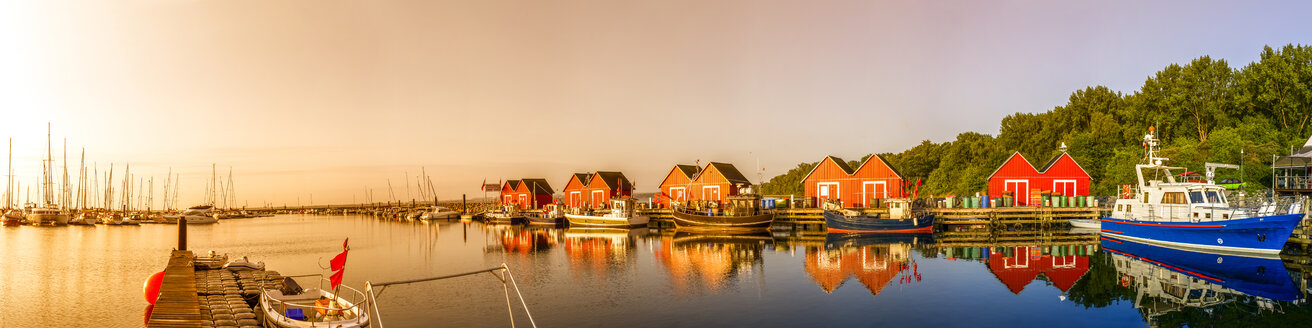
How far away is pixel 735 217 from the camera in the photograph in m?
54.2

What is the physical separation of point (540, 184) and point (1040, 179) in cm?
6413

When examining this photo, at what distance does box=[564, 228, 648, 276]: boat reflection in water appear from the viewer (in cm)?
3278

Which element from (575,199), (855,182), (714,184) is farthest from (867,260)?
(575,199)

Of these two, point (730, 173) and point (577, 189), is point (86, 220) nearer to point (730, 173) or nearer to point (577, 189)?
point (577, 189)

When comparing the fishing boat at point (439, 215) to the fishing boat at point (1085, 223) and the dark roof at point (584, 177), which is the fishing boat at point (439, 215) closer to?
the dark roof at point (584, 177)

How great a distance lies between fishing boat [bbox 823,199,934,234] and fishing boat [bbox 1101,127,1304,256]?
12.2 meters

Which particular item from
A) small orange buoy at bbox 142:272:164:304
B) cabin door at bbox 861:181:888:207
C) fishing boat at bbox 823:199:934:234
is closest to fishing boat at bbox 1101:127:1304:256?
fishing boat at bbox 823:199:934:234

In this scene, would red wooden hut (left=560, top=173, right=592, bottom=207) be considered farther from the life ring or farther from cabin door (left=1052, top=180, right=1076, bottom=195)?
the life ring

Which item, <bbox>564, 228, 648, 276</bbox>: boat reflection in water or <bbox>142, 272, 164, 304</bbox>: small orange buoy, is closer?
<bbox>142, 272, 164, 304</bbox>: small orange buoy

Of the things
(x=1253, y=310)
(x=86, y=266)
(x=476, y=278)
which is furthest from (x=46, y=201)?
(x=1253, y=310)

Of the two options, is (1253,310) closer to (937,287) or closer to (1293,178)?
(937,287)

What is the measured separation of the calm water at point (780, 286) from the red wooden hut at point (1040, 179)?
1885 centimetres

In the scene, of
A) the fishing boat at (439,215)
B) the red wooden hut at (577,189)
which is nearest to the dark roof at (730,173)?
the red wooden hut at (577,189)

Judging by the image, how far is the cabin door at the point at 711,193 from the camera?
70.4 metres
